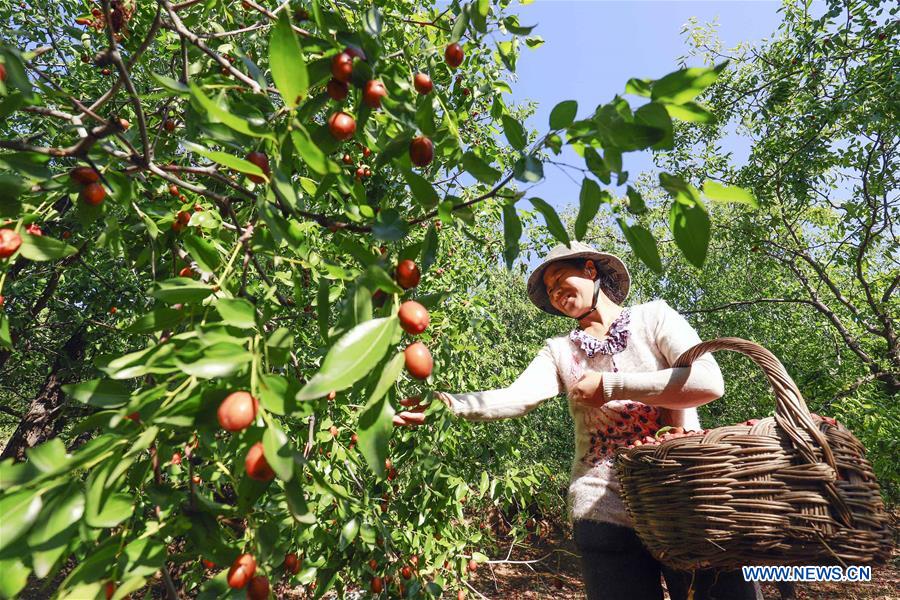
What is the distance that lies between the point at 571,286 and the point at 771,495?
0.96m

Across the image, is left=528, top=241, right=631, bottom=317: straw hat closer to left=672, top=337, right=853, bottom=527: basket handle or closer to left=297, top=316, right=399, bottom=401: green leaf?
left=672, top=337, right=853, bottom=527: basket handle

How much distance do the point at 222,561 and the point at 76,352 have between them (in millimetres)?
6266

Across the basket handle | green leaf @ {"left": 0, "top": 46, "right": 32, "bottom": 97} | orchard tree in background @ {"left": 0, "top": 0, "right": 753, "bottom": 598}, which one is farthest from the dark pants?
green leaf @ {"left": 0, "top": 46, "right": 32, "bottom": 97}

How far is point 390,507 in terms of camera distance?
2441mm

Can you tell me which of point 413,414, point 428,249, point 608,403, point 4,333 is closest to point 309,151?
point 428,249

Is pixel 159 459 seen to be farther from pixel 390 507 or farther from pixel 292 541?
pixel 390 507

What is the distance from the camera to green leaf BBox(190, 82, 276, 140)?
0.59 m

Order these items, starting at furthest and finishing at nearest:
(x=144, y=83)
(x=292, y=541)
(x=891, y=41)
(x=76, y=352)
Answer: (x=76, y=352), (x=891, y=41), (x=144, y=83), (x=292, y=541)

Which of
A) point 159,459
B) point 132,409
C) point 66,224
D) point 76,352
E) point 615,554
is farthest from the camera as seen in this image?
point 76,352

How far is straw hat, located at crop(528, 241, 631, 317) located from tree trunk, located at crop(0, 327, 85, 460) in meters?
5.34

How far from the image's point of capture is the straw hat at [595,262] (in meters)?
1.89

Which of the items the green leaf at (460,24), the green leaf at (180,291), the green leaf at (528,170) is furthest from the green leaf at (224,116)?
the green leaf at (460,24)

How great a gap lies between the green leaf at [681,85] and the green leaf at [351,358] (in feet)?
1.43

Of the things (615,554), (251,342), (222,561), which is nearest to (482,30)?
(251,342)
